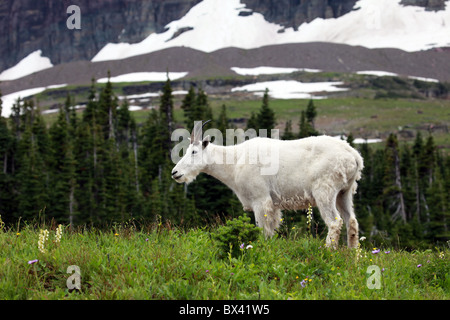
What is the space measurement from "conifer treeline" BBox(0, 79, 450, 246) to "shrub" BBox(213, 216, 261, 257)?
118 feet

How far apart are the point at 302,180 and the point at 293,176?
23 cm

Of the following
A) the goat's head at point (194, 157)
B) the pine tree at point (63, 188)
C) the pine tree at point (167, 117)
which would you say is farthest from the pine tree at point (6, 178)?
the goat's head at point (194, 157)

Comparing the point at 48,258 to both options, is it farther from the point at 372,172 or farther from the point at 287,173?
the point at 372,172

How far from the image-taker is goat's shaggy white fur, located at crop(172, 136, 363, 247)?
9352 millimetres

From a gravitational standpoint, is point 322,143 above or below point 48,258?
above

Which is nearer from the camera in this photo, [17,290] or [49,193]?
[17,290]

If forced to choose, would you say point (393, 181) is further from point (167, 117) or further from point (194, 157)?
point (194, 157)

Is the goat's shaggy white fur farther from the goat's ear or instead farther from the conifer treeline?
the conifer treeline

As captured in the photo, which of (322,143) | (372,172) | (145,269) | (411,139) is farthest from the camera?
(411,139)

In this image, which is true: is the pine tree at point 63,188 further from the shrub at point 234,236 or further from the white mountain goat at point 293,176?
the shrub at point 234,236

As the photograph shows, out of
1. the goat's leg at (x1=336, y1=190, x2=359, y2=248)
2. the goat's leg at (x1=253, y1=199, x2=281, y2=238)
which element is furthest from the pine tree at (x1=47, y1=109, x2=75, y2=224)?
the goat's leg at (x1=336, y1=190, x2=359, y2=248)
